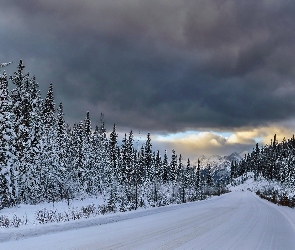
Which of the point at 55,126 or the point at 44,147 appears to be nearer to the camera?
the point at 44,147

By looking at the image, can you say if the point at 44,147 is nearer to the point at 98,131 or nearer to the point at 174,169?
the point at 98,131

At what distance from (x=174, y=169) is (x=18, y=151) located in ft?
204

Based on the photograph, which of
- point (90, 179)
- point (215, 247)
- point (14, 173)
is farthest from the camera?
point (90, 179)

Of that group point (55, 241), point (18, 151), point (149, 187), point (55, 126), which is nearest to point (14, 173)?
point (18, 151)

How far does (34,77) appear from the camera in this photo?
3544cm

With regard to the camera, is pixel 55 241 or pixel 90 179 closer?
pixel 55 241

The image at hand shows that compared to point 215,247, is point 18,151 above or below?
above

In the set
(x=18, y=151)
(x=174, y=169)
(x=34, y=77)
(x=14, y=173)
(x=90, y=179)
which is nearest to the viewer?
(x=14, y=173)

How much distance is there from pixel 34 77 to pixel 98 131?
3336 centimetres

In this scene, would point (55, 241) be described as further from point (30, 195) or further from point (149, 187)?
point (149, 187)

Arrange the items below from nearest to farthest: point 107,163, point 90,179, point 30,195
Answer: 1. point 30,195
2. point 90,179
3. point 107,163

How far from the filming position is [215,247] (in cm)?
947

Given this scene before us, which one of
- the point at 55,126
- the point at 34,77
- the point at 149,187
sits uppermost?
the point at 34,77

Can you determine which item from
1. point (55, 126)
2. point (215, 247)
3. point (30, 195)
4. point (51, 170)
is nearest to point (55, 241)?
point (215, 247)
